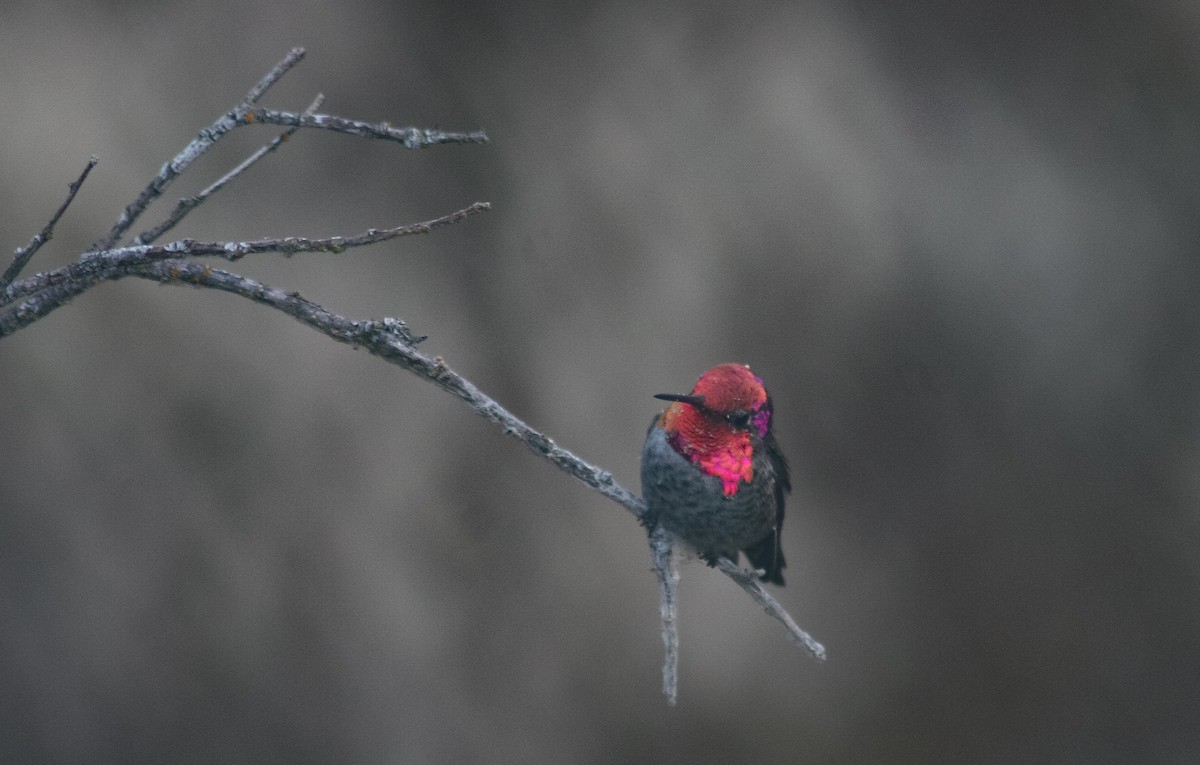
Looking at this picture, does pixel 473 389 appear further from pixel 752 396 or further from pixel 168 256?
pixel 752 396

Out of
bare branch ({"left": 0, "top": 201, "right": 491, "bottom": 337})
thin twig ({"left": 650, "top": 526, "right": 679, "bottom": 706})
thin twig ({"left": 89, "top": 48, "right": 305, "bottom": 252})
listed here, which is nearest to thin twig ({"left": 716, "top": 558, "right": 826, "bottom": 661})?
thin twig ({"left": 650, "top": 526, "right": 679, "bottom": 706})

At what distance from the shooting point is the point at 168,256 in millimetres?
707

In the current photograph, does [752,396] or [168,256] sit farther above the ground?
[752,396]

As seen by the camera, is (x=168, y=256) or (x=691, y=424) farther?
(x=691, y=424)

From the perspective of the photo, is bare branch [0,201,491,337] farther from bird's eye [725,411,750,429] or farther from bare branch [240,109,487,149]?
bird's eye [725,411,750,429]

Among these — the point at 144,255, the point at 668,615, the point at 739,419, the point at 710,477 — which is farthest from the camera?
the point at 710,477

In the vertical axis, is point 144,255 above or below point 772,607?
below

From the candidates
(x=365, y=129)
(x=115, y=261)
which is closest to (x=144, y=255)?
(x=115, y=261)

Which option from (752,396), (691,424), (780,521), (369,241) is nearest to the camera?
(369,241)

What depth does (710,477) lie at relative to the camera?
1142 millimetres

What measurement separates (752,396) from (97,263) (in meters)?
0.64

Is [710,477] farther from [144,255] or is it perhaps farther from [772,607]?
[144,255]

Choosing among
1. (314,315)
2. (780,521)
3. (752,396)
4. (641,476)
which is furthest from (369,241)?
(780,521)

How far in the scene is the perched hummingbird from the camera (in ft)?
3.69
